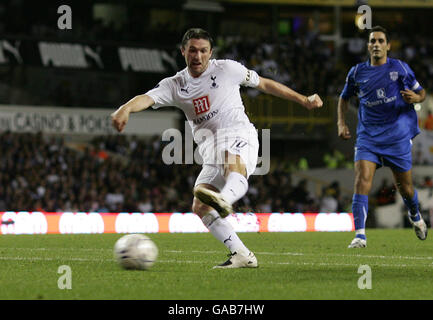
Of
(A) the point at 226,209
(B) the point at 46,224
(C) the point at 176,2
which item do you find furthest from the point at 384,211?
(A) the point at 226,209

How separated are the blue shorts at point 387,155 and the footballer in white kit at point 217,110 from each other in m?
3.44

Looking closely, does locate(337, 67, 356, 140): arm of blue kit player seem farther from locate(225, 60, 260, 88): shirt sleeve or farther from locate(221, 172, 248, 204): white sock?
locate(221, 172, 248, 204): white sock

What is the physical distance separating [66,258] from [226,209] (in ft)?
9.88

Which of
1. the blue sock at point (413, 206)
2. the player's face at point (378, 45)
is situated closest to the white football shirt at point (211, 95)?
the player's face at point (378, 45)

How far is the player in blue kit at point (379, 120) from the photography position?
11469 millimetres

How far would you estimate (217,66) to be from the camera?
854 centimetres

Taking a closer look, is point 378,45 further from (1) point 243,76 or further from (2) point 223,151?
(2) point 223,151

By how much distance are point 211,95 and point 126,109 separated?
1.12 metres

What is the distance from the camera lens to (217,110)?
8.43 meters

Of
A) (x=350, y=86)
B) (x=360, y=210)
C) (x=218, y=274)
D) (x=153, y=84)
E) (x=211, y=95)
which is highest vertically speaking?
(x=153, y=84)

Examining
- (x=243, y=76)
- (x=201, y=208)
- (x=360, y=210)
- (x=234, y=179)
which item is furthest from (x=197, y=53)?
(x=360, y=210)

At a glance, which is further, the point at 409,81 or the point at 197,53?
the point at 409,81

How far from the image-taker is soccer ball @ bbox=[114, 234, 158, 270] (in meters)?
8.21

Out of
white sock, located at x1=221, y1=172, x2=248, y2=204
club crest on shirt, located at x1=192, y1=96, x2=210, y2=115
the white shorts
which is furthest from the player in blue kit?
white sock, located at x1=221, y1=172, x2=248, y2=204
